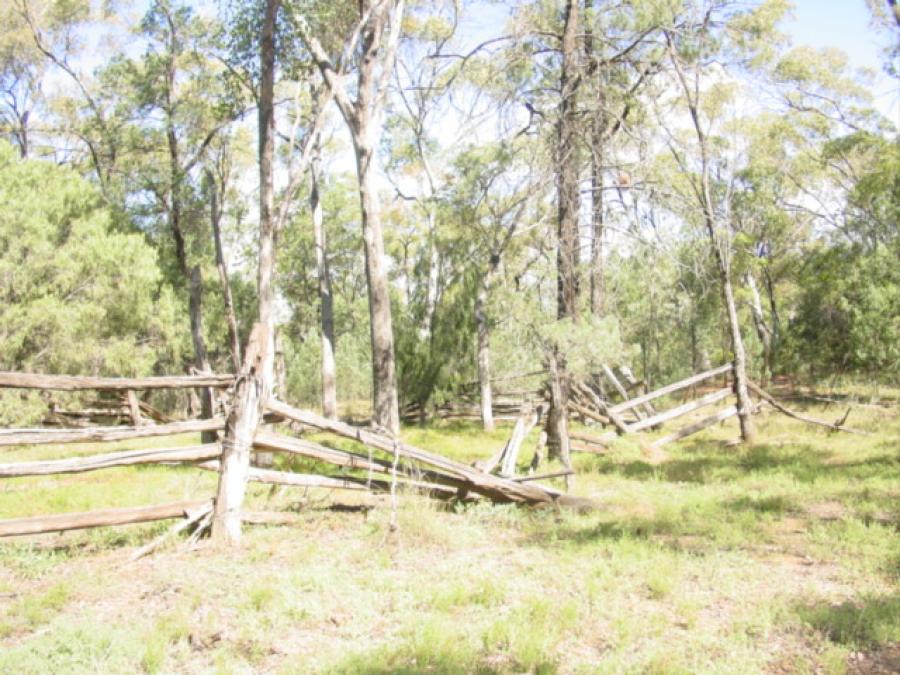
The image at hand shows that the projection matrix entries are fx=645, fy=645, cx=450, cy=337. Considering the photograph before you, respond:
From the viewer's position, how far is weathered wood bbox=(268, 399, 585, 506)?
19.6 feet

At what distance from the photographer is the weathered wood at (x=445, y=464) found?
598 cm

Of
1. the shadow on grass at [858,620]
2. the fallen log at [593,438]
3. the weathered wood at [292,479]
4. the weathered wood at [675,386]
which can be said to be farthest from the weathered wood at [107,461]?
the weathered wood at [675,386]

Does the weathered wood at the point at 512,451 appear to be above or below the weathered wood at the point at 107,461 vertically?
below

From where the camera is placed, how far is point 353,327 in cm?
3238

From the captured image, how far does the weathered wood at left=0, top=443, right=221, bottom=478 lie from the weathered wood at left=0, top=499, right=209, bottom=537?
36 cm

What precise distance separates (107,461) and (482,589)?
3.14m

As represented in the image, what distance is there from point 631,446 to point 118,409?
52.5 ft

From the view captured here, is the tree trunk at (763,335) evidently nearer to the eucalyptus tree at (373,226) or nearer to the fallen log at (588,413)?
the fallen log at (588,413)

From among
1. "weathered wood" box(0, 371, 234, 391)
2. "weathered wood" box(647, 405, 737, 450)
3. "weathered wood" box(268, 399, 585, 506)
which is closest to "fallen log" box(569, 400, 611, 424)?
"weathered wood" box(647, 405, 737, 450)

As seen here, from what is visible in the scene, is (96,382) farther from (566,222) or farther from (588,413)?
(588,413)

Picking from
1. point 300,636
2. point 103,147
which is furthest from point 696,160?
point 103,147

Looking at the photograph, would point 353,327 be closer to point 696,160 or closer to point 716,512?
point 696,160

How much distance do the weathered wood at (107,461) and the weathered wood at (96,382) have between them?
55cm

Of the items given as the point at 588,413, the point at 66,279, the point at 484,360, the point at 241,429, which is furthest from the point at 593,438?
the point at 66,279
